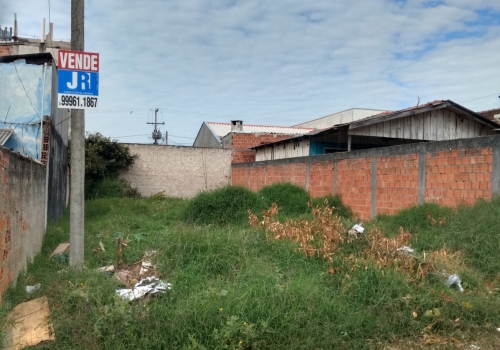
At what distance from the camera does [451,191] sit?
21.8 ft

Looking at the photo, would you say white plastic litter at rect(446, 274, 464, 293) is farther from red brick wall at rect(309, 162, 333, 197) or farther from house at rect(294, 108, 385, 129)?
house at rect(294, 108, 385, 129)

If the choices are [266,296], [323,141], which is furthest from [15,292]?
[323,141]

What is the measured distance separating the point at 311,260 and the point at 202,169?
14047 millimetres

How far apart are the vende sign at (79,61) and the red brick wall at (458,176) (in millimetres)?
5766

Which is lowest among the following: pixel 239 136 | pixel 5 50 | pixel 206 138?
pixel 239 136

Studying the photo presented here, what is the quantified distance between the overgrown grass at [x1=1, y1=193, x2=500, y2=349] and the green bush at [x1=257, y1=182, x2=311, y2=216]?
482cm

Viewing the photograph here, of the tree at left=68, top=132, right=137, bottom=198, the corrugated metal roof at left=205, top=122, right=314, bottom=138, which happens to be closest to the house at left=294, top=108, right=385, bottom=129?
the corrugated metal roof at left=205, top=122, right=314, bottom=138

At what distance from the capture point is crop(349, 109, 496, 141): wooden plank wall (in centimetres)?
1164

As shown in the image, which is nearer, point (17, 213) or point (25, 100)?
point (17, 213)

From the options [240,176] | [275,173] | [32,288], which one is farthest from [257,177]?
[32,288]

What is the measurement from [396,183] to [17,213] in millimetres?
6663

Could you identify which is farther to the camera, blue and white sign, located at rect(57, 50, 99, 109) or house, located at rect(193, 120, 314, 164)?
house, located at rect(193, 120, 314, 164)

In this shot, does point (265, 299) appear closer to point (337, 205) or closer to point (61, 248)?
point (61, 248)

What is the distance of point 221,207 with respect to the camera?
9711mm
